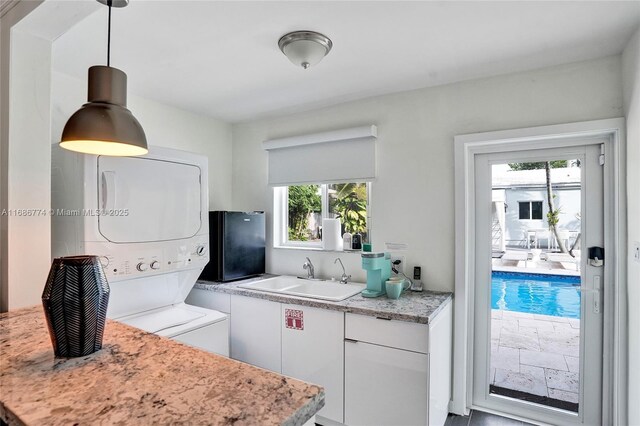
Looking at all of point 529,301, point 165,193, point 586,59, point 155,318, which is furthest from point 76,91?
point 529,301

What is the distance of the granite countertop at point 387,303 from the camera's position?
194 cm

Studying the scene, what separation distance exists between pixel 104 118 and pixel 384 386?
1.89 meters

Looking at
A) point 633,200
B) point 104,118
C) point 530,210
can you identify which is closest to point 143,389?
point 104,118

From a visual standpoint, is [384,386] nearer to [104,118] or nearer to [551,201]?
[551,201]

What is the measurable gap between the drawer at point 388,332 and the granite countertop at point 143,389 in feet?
4.06

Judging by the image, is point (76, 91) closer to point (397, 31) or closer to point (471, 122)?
point (397, 31)

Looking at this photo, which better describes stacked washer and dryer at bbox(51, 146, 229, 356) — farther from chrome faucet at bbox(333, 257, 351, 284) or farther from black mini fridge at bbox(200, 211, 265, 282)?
chrome faucet at bbox(333, 257, 351, 284)

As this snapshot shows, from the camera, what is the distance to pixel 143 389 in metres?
0.79

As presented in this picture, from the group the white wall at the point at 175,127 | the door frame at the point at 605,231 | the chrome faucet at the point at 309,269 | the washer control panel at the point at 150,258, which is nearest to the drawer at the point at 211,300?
the washer control panel at the point at 150,258

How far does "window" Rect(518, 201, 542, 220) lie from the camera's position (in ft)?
7.79

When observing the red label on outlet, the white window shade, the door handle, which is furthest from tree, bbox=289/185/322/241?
the door handle

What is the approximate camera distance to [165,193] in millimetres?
2189

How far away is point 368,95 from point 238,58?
3.49 ft

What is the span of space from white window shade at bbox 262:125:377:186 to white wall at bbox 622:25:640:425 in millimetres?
1476
